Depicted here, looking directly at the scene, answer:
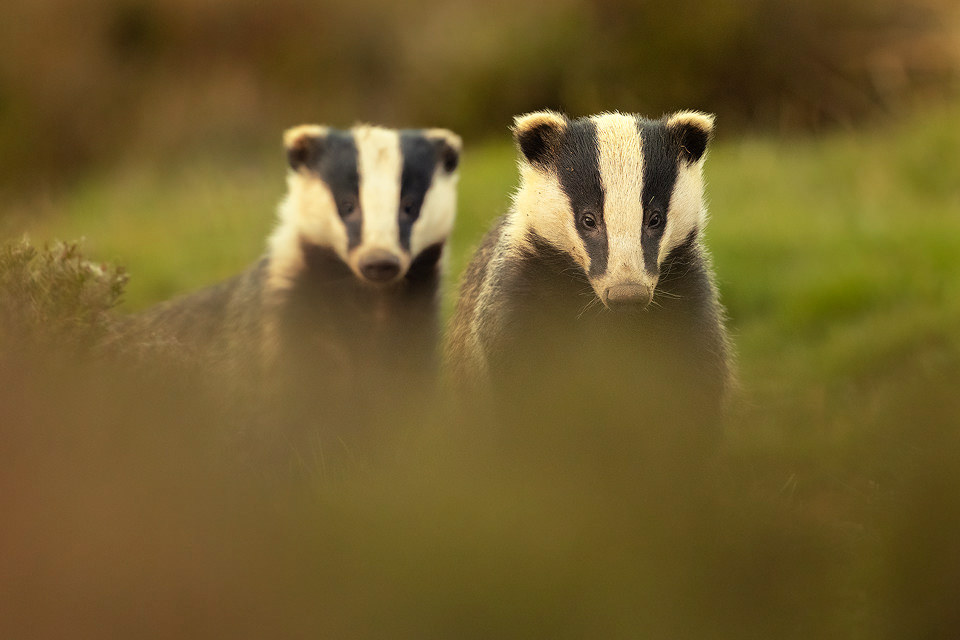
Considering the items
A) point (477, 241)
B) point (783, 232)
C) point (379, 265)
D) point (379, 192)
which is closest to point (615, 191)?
point (379, 265)

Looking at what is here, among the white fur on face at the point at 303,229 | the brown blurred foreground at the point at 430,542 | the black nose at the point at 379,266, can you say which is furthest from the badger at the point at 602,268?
the brown blurred foreground at the point at 430,542

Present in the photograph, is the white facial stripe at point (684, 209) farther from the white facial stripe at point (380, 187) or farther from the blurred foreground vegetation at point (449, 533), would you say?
the white facial stripe at point (380, 187)

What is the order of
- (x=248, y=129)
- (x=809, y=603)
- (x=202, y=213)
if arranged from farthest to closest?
(x=248, y=129) < (x=202, y=213) < (x=809, y=603)

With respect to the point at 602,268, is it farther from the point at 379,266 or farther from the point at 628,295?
the point at 379,266

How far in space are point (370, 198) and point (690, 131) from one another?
1.19m

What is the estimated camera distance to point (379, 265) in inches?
137

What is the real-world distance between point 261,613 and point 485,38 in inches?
298

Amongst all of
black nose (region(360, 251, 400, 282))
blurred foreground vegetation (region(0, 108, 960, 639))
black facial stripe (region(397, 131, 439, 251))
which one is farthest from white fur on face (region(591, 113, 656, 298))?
black facial stripe (region(397, 131, 439, 251))

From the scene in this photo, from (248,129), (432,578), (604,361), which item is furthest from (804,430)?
(248,129)

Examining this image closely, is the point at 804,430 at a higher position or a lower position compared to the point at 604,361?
lower

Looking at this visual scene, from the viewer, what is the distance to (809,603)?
1.40 m

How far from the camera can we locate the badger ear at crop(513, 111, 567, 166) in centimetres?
287

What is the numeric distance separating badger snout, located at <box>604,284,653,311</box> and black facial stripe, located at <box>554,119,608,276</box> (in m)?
0.10

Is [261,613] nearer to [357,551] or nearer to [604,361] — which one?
[357,551]
